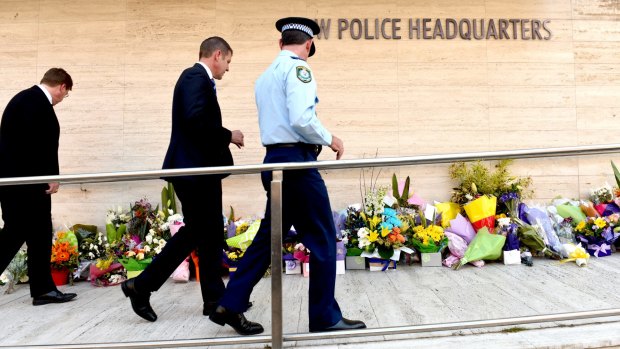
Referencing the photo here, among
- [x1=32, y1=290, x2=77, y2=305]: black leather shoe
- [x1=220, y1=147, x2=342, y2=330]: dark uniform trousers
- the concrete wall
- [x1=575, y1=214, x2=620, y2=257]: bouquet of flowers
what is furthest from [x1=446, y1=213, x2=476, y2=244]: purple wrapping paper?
[x1=32, y1=290, x2=77, y2=305]: black leather shoe

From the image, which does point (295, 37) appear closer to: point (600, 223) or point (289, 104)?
point (289, 104)

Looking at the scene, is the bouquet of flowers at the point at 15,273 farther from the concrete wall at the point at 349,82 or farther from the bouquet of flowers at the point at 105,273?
the concrete wall at the point at 349,82

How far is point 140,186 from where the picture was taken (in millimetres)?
4684

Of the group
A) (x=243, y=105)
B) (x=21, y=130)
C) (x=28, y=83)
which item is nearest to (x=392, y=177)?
(x=243, y=105)

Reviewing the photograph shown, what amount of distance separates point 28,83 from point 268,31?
2630mm

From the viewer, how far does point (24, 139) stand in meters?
3.06

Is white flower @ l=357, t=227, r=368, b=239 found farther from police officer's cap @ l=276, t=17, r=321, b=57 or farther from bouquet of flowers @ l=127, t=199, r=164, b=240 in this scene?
police officer's cap @ l=276, t=17, r=321, b=57

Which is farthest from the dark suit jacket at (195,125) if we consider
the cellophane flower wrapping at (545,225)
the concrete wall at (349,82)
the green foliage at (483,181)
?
the cellophane flower wrapping at (545,225)

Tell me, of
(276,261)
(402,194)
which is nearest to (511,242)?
(402,194)

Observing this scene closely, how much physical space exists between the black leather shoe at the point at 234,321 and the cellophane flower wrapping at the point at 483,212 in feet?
8.53

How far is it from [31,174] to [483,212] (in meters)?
3.67

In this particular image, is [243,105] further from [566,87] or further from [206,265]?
[566,87]

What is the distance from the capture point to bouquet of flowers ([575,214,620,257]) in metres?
4.08

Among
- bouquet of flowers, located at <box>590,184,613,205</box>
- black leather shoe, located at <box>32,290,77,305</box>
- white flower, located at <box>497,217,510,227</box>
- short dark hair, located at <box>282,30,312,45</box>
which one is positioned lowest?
black leather shoe, located at <box>32,290,77,305</box>
